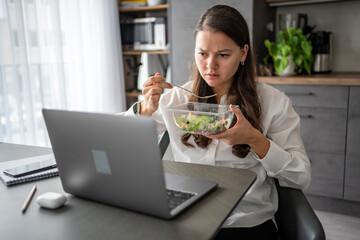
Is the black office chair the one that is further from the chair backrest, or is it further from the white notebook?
the white notebook

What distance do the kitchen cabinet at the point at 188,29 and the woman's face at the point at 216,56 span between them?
138 centimetres

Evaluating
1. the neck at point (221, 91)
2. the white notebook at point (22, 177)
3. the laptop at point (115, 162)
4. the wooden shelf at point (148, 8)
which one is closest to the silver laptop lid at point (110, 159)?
the laptop at point (115, 162)

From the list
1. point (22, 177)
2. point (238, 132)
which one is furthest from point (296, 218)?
point (22, 177)

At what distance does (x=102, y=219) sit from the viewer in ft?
2.45

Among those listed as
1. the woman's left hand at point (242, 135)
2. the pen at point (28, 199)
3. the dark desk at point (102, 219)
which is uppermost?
the woman's left hand at point (242, 135)

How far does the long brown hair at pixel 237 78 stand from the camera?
1.24m

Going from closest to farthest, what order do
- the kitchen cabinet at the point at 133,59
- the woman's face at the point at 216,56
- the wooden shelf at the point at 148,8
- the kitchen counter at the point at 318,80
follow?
the woman's face at the point at 216,56 → the kitchen counter at the point at 318,80 → the wooden shelf at the point at 148,8 → the kitchen cabinet at the point at 133,59

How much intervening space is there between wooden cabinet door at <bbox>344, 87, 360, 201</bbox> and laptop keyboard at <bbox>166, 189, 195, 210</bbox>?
5.93 ft

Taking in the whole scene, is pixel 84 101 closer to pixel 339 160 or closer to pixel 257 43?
pixel 257 43

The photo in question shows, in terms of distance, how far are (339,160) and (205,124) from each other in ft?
5.53

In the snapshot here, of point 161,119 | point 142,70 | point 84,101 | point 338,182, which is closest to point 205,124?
point 161,119

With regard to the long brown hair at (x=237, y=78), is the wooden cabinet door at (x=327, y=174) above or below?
below

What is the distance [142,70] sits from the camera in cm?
332

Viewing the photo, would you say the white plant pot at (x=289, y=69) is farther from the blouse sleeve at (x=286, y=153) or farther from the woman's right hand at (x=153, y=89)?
the woman's right hand at (x=153, y=89)
